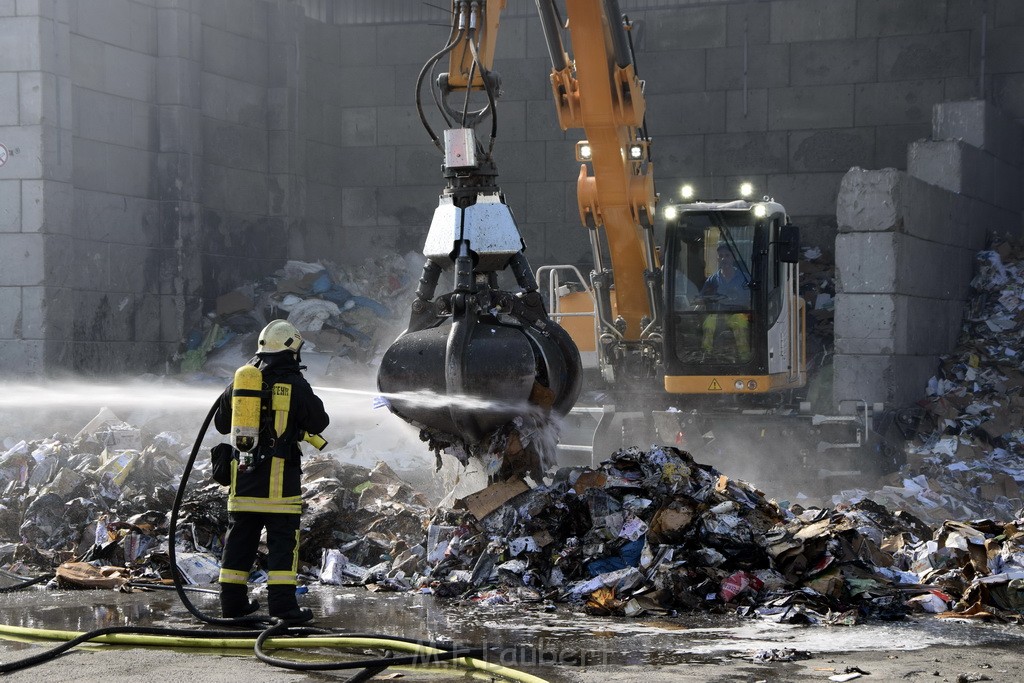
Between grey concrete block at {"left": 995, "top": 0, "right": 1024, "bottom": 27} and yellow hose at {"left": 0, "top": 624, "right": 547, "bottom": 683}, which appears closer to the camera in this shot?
yellow hose at {"left": 0, "top": 624, "right": 547, "bottom": 683}

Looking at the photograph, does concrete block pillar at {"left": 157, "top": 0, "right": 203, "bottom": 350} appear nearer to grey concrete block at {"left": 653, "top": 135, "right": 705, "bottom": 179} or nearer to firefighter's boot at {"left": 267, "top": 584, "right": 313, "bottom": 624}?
Result: grey concrete block at {"left": 653, "top": 135, "right": 705, "bottom": 179}

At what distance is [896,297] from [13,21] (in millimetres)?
9971

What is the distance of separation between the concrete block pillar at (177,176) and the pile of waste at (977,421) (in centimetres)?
863

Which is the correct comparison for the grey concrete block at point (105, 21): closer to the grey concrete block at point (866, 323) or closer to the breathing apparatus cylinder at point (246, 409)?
the grey concrete block at point (866, 323)

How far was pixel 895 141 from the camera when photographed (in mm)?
16250

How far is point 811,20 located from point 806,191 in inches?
90.0

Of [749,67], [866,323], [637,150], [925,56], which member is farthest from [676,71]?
[637,150]

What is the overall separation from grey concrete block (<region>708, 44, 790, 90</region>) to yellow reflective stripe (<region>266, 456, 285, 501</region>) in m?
11.7

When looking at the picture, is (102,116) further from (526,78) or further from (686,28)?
(686,28)

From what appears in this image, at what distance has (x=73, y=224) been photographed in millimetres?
14078

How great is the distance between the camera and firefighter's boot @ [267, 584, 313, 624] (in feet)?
20.7

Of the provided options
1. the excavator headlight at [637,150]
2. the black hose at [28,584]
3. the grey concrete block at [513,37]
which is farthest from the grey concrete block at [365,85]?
the black hose at [28,584]

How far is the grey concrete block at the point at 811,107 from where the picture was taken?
53.7 ft

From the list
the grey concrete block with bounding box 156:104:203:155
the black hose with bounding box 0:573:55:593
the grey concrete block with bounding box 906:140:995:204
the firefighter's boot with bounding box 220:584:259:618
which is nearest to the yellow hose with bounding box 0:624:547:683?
the firefighter's boot with bounding box 220:584:259:618
